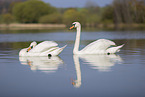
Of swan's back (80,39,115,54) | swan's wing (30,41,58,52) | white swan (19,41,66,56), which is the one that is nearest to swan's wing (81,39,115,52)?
swan's back (80,39,115,54)

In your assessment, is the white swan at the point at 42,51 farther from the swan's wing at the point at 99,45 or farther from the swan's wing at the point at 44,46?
the swan's wing at the point at 99,45

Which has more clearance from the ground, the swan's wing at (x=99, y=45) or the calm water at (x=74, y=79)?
the calm water at (x=74, y=79)

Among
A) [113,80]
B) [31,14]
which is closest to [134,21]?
[31,14]

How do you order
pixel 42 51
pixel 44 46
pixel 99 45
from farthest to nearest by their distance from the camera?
pixel 99 45 < pixel 42 51 < pixel 44 46

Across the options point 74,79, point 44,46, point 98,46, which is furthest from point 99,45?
point 74,79

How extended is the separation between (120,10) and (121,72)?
97.8 meters

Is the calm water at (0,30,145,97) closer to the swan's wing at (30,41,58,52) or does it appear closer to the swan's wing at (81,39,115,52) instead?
the swan's wing at (30,41,58,52)

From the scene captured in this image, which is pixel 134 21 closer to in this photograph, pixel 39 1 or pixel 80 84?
pixel 39 1

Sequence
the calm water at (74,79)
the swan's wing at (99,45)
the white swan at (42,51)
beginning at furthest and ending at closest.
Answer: the swan's wing at (99,45) → the white swan at (42,51) → the calm water at (74,79)

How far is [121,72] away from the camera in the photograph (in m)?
9.94

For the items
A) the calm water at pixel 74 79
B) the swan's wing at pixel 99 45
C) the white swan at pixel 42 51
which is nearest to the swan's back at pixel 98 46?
the swan's wing at pixel 99 45

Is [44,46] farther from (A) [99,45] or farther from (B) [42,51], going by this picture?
Answer: (A) [99,45]

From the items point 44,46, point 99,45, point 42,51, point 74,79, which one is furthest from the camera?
point 99,45

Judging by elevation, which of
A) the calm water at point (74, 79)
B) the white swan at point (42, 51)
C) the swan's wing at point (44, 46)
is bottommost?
the white swan at point (42, 51)
